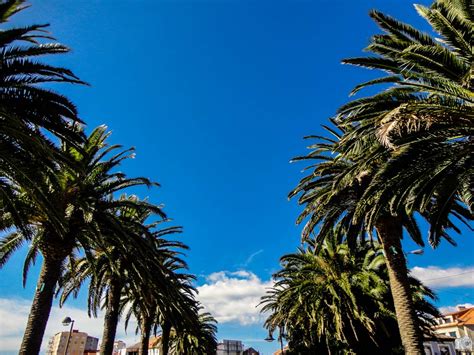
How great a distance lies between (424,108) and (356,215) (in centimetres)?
434

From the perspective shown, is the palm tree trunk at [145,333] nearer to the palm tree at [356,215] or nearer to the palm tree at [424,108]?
the palm tree at [356,215]

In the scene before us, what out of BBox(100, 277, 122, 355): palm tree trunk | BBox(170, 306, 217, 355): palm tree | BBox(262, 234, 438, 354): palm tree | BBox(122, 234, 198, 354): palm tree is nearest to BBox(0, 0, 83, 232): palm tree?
BBox(122, 234, 198, 354): palm tree

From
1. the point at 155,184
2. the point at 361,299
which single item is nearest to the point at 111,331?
the point at 155,184

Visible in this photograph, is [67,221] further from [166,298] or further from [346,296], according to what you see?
[346,296]

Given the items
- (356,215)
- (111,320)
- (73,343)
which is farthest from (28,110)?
(73,343)

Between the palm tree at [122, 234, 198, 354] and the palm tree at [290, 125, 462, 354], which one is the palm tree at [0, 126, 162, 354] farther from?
the palm tree at [290, 125, 462, 354]

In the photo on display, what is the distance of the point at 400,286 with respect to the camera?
1430 centimetres

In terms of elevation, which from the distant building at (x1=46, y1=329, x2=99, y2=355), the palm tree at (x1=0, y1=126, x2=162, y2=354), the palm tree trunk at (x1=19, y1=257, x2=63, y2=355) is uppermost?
the distant building at (x1=46, y1=329, x2=99, y2=355)

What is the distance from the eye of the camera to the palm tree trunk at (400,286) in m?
13.6

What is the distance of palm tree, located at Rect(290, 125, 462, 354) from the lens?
43.6 ft

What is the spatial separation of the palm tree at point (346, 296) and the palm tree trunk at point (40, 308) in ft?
48.2

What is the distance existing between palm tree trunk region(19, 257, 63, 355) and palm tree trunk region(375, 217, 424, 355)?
41.6 feet

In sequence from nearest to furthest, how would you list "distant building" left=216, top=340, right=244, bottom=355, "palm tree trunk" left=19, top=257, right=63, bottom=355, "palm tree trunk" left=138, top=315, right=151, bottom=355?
1. "palm tree trunk" left=19, top=257, right=63, bottom=355
2. "palm tree trunk" left=138, top=315, right=151, bottom=355
3. "distant building" left=216, top=340, right=244, bottom=355

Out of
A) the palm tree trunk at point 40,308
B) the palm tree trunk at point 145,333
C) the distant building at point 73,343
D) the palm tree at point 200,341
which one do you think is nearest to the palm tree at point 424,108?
the palm tree trunk at point 40,308
